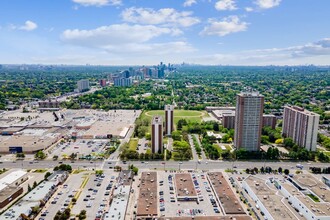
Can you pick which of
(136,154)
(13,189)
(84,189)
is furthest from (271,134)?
(13,189)

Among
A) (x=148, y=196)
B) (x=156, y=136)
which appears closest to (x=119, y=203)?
(x=148, y=196)

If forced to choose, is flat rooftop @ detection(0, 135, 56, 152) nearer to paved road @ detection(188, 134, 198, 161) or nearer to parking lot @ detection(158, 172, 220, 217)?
parking lot @ detection(158, 172, 220, 217)

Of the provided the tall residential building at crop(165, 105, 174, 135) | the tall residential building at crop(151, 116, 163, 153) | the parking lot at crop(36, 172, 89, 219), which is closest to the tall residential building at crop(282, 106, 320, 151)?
the tall residential building at crop(165, 105, 174, 135)

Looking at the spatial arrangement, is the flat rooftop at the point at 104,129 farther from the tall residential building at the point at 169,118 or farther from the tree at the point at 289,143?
the tree at the point at 289,143

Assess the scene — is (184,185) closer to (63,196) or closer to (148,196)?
(148,196)

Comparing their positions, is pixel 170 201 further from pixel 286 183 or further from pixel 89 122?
pixel 89 122

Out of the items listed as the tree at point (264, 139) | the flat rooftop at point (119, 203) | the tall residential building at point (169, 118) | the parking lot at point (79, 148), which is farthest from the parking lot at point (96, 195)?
the tree at point (264, 139)
